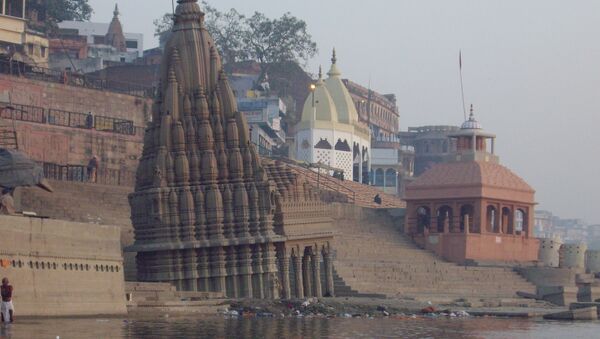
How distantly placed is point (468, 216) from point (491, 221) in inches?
83.9

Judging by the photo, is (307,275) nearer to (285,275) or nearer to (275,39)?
(285,275)

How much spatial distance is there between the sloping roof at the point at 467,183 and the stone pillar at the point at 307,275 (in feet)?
46.9

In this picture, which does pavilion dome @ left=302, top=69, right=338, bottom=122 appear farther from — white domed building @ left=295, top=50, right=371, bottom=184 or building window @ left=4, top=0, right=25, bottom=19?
building window @ left=4, top=0, right=25, bottom=19

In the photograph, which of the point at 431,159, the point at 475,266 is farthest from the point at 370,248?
the point at 431,159

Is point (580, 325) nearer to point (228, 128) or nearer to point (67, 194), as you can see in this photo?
point (228, 128)

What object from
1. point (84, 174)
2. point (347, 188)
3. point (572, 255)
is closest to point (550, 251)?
point (572, 255)

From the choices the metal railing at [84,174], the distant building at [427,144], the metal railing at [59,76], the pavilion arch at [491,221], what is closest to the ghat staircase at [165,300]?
the metal railing at [84,174]

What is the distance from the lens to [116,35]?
9712 cm

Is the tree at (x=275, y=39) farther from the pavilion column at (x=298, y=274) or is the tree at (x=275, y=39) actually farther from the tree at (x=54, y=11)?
the pavilion column at (x=298, y=274)

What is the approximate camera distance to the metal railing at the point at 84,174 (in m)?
51.3

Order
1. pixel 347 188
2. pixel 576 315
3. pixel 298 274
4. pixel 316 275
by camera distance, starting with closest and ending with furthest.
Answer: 1. pixel 576 315
2. pixel 298 274
3. pixel 316 275
4. pixel 347 188

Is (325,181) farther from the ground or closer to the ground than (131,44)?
closer to the ground

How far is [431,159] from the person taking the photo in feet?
384

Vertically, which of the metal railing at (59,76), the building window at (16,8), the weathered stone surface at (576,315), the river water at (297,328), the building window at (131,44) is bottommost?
the weathered stone surface at (576,315)
